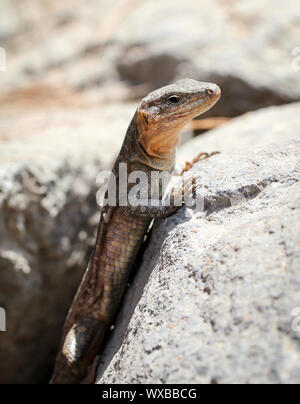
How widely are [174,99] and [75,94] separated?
5.65 m

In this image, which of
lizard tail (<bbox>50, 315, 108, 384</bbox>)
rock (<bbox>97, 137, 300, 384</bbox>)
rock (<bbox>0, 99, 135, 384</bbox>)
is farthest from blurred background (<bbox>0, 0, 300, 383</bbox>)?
rock (<bbox>97, 137, 300, 384</bbox>)

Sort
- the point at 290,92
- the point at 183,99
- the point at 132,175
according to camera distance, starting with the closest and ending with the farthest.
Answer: the point at 183,99 < the point at 132,175 < the point at 290,92

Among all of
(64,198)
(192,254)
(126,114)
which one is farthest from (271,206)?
(126,114)

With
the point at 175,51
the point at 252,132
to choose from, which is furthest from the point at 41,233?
the point at 175,51

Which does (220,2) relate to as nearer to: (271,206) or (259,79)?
(259,79)

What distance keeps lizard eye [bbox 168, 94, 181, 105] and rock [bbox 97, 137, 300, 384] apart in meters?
0.58

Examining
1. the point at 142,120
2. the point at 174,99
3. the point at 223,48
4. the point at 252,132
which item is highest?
the point at 174,99

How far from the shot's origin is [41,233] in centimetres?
429

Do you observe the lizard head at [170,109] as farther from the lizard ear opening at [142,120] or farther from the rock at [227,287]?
the rock at [227,287]

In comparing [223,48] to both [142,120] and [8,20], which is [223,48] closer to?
[142,120]

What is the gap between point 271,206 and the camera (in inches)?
86.4

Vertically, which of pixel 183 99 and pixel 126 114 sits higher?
pixel 183 99

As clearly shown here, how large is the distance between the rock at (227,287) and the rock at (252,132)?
5.71 ft
